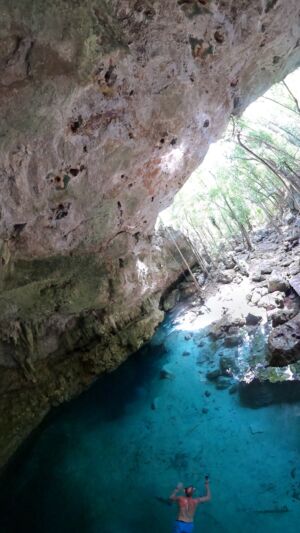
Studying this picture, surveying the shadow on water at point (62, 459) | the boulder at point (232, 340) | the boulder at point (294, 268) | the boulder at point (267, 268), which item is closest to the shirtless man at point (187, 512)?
the shadow on water at point (62, 459)

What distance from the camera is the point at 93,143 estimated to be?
24.3ft

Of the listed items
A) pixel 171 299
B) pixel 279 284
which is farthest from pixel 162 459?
pixel 171 299

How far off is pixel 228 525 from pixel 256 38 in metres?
10.1

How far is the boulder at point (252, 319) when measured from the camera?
13180mm

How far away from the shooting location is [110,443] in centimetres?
1080

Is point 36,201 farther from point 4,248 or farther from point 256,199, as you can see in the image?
point 256,199

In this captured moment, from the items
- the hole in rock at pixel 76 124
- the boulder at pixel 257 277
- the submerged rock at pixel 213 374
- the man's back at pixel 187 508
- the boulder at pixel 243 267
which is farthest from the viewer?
the boulder at pixel 243 267

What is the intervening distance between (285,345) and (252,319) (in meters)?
4.20

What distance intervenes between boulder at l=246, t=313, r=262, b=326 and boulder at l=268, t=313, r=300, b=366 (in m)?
3.62

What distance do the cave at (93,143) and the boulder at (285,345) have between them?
17.9 feet

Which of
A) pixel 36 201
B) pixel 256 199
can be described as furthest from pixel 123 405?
pixel 256 199

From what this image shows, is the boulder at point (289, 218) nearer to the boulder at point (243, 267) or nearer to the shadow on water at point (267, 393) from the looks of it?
the boulder at point (243, 267)

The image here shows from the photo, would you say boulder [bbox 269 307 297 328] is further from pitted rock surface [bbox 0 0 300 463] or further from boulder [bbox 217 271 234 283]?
boulder [bbox 217 271 234 283]

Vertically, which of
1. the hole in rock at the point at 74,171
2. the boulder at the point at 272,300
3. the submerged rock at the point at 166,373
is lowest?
the submerged rock at the point at 166,373
